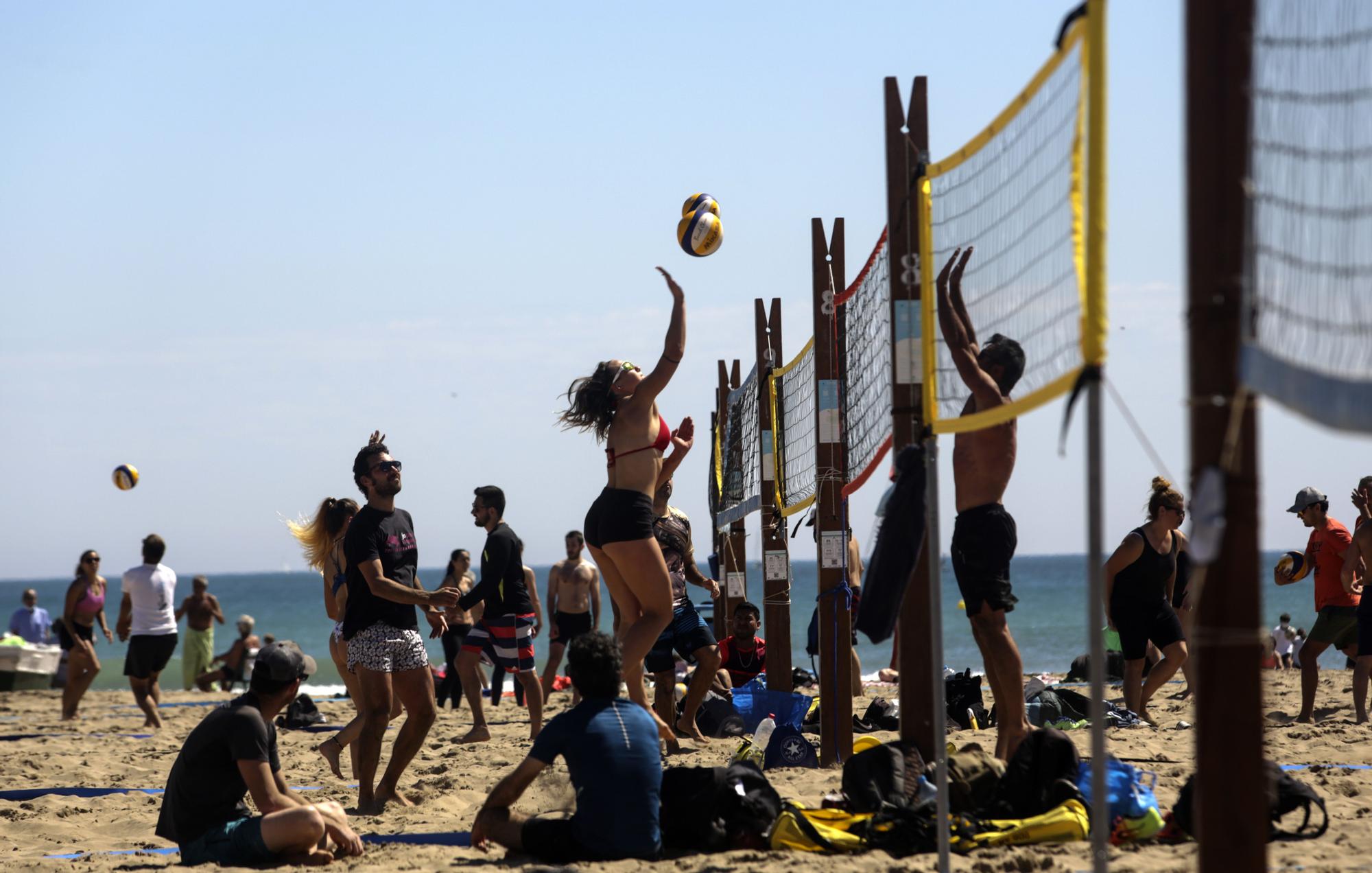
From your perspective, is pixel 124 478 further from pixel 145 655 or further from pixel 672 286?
pixel 672 286

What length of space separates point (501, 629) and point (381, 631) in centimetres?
288

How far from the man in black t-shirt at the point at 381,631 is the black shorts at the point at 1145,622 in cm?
369

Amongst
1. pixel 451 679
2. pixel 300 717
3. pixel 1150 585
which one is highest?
pixel 1150 585

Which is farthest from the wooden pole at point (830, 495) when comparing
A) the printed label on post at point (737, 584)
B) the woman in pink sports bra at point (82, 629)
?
the woman in pink sports bra at point (82, 629)

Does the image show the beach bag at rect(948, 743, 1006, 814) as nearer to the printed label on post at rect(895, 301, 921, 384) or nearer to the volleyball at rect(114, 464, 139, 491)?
the printed label on post at rect(895, 301, 921, 384)

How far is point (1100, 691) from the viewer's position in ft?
8.98

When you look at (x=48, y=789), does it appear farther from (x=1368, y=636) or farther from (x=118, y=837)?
(x=1368, y=636)

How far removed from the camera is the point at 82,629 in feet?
37.3

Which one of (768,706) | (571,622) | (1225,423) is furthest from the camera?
(571,622)

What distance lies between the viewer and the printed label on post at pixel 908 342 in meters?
4.35

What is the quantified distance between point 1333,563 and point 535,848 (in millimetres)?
6076

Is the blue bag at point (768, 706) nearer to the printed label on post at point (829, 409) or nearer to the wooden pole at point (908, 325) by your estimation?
the printed label on post at point (829, 409)

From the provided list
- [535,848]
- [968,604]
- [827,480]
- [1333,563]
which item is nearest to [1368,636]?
[1333,563]

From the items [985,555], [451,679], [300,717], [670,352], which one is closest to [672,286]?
[670,352]
